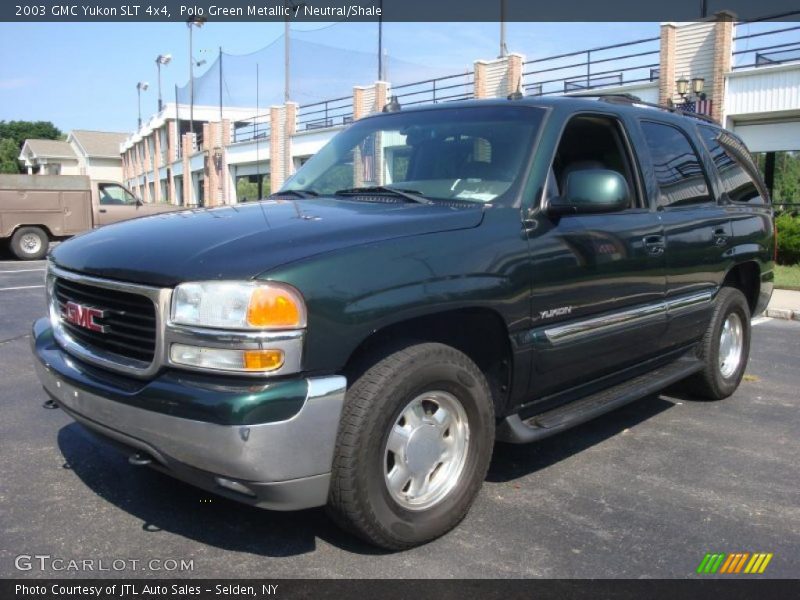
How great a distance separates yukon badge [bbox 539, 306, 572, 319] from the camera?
352 centimetres

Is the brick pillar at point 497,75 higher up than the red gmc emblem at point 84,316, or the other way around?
the brick pillar at point 497,75

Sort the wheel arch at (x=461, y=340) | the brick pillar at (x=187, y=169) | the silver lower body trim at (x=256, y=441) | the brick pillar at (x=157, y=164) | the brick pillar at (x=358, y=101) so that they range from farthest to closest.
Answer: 1. the brick pillar at (x=157, y=164)
2. the brick pillar at (x=187, y=169)
3. the brick pillar at (x=358, y=101)
4. the wheel arch at (x=461, y=340)
5. the silver lower body trim at (x=256, y=441)

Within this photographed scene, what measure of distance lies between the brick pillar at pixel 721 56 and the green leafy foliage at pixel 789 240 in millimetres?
5593

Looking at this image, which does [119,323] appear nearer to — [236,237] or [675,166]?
[236,237]

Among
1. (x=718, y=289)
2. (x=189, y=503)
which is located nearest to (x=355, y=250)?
(x=189, y=503)

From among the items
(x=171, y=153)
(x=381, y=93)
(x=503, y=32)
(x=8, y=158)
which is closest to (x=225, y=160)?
(x=381, y=93)

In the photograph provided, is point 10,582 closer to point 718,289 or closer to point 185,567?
point 185,567

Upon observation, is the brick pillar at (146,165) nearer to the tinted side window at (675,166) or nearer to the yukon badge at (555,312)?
the tinted side window at (675,166)

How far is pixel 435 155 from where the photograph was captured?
158 inches

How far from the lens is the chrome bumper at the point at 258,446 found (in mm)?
2568

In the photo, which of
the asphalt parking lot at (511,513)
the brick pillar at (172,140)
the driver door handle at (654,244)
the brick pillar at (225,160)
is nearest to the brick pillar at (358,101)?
the brick pillar at (225,160)

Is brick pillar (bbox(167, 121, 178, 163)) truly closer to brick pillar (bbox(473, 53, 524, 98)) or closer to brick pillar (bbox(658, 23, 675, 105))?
brick pillar (bbox(473, 53, 524, 98))

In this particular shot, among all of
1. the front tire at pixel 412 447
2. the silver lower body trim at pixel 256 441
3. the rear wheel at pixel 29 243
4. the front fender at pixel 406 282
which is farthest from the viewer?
the rear wheel at pixel 29 243

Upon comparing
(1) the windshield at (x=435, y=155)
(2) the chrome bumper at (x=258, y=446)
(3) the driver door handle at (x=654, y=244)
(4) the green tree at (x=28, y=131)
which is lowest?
Result: (2) the chrome bumper at (x=258, y=446)
